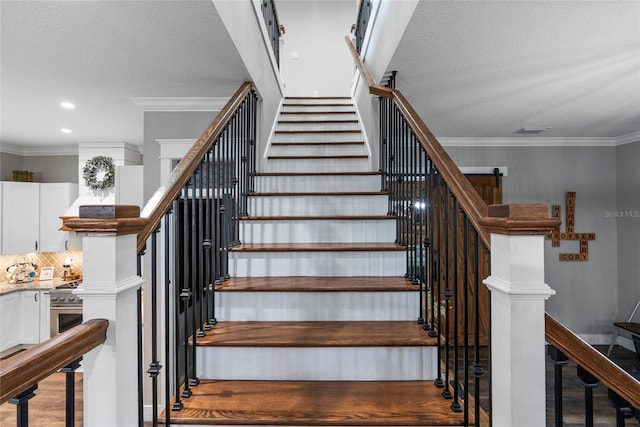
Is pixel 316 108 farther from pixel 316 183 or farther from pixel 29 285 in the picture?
pixel 29 285

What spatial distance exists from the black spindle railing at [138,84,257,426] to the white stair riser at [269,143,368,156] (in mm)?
674

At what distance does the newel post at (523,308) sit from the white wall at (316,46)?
6.24 meters

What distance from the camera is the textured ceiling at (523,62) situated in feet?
5.86

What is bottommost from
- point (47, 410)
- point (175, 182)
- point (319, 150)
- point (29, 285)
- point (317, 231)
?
point (47, 410)

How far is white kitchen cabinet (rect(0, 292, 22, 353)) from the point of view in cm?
457

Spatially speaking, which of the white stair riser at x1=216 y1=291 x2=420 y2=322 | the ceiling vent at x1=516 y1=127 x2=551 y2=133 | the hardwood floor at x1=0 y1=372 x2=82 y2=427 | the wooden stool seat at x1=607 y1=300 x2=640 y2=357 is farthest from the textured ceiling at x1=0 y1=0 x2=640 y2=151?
the hardwood floor at x1=0 y1=372 x2=82 y2=427

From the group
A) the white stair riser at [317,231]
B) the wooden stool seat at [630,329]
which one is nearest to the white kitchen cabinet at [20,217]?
the white stair riser at [317,231]

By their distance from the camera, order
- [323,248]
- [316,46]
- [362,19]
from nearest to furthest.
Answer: [323,248]
[362,19]
[316,46]

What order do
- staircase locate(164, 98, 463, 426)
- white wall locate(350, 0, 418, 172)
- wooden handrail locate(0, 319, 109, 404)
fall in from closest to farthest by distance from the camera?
wooden handrail locate(0, 319, 109, 404) < staircase locate(164, 98, 463, 426) < white wall locate(350, 0, 418, 172)

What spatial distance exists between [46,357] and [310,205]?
2.20m

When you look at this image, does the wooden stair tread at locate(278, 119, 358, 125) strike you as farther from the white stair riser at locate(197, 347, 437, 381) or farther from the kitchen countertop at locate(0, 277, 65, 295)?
the kitchen countertop at locate(0, 277, 65, 295)

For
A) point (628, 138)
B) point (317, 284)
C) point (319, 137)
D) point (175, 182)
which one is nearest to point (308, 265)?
point (317, 284)

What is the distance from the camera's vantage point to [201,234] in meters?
2.03

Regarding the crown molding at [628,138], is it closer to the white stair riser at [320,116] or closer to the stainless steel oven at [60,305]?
the white stair riser at [320,116]
